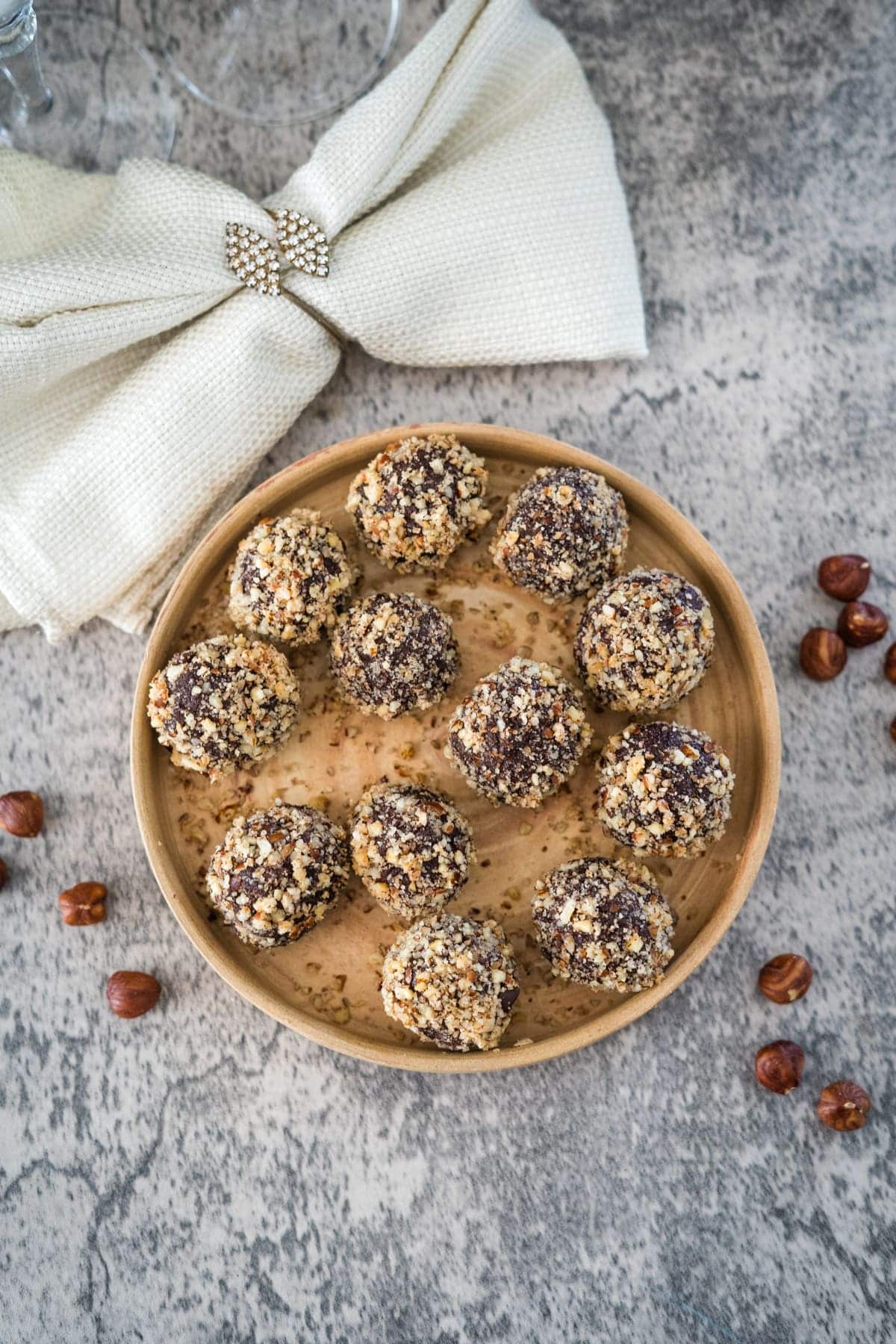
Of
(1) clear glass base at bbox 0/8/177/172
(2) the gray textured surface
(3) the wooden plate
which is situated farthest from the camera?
(1) clear glass base at bbox 0/8/177/172

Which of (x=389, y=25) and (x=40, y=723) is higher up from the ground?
(x=389, y=25)

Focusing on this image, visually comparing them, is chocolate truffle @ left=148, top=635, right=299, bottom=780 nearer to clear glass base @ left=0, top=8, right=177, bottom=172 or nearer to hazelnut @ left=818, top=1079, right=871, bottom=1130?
clear glass base @ left=0, top=8, right=177, bottom=172

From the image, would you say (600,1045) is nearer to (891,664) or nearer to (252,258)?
(891,664)

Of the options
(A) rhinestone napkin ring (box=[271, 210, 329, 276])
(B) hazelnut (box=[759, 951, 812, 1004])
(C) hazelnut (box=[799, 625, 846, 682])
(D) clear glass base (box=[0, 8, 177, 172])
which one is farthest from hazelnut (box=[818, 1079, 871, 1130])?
(D) clear glass base (box=[0, 8, 177, 172])

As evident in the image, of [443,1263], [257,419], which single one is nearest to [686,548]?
[257,419]

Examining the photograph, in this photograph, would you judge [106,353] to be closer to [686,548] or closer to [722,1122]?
[686,548]

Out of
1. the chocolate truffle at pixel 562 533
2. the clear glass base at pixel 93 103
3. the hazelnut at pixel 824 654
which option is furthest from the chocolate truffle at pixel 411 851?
the clear glass base at pixel 93 103
